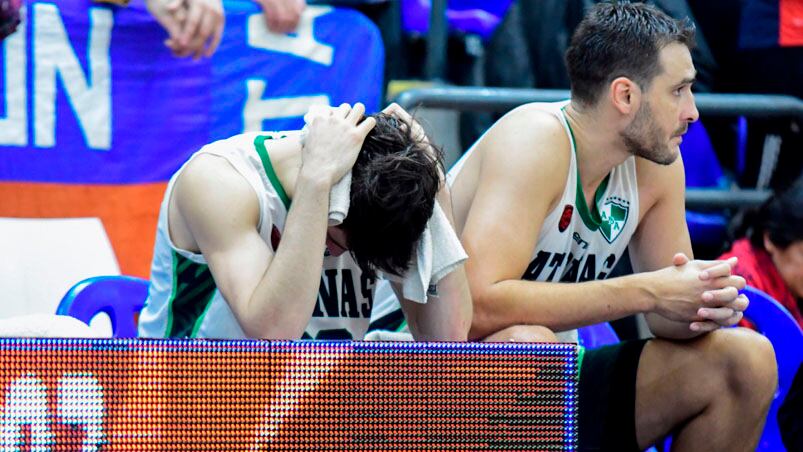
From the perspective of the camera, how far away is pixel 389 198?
254cm

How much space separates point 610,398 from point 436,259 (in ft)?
2.14

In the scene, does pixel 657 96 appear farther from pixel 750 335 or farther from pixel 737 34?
pixel 737 34

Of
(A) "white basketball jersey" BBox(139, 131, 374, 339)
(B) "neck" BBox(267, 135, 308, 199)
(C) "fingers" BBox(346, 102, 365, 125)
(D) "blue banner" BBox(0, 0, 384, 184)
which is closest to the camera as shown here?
(C) "fingers" BBox(346, 102, 365, 125)

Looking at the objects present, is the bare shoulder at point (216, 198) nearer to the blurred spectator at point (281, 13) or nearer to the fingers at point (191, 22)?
the fingers at point (191, 22)

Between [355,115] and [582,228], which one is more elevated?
[355,115]

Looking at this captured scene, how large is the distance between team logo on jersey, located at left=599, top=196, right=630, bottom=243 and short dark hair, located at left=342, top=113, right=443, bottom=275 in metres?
0.76

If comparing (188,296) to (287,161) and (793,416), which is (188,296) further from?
(793,416)

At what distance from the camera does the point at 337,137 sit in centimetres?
263

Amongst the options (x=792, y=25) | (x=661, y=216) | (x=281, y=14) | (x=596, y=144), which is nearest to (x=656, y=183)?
(x=661, y=216)

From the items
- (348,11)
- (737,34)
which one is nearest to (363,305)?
(348,11)

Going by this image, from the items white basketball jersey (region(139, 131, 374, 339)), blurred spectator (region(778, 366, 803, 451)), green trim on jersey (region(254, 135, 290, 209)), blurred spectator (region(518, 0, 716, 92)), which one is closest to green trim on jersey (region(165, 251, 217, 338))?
white basketball jersey (region(139, 131, 374, 339))

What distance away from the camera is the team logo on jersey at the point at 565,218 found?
125 inches

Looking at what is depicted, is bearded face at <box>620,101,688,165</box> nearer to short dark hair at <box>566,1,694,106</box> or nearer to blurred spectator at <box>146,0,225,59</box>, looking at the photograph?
short dark hair at <box>566,1,694,106</box>

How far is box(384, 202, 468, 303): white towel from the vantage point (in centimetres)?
276
